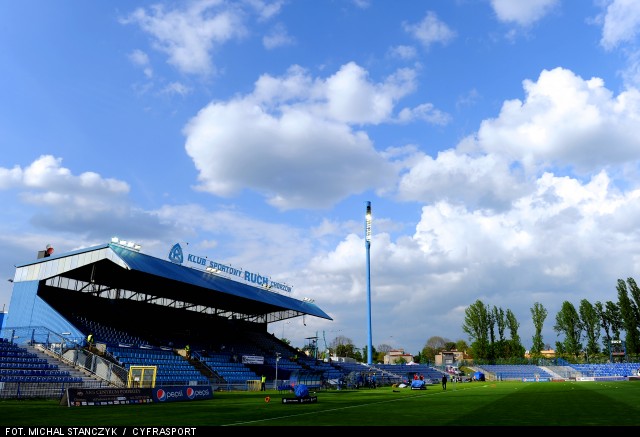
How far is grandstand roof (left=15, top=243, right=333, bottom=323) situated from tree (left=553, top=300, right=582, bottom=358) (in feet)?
229

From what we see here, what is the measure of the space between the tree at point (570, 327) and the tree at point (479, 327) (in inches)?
718

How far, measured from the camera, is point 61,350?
42.8 meters

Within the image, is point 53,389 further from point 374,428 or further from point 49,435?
point 374,428

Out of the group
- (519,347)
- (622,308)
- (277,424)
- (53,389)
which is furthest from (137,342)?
(622,308)

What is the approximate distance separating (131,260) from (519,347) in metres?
103

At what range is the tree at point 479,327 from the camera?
384 feet

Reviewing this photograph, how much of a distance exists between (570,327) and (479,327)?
22228mm

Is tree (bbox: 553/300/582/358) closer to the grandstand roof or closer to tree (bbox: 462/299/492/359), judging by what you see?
tree (bbox: 462/299/492/359)

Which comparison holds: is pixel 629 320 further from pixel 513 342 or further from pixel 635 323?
pixel 513 342

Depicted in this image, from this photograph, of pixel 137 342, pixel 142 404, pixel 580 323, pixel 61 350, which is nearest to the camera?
pixel 142 404

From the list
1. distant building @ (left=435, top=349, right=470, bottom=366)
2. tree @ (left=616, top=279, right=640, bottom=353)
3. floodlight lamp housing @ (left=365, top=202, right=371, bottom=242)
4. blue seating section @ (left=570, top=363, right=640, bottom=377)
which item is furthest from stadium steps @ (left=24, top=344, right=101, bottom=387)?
tree @ (left=616, top=279, right=640, bottom=353)

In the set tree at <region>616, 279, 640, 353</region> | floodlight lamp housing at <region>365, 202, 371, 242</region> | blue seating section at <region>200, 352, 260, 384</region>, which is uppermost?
floodlight lamp housing at <region>365, 202, 371, 242</region>

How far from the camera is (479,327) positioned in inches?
4668

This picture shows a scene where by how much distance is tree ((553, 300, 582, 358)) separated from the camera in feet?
377
